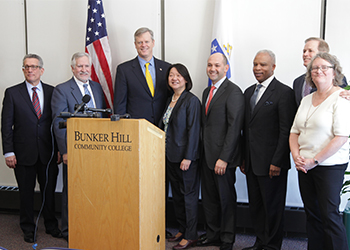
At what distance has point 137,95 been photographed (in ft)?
11.9

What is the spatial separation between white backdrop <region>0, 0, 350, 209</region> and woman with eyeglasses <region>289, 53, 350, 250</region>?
4.01 ft

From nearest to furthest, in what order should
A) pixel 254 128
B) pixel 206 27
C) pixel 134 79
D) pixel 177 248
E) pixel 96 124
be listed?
pixel 96 124 → pixel 254 128 → pixel 177 248 → pixel 134 79 → pixel 206 27

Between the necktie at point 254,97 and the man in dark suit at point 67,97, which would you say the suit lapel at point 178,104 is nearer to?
the necktie at point 254,97

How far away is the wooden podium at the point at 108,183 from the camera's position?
2.02 metres

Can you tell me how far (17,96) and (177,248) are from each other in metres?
2.32

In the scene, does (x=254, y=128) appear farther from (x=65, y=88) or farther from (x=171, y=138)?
(x=65, y=88)

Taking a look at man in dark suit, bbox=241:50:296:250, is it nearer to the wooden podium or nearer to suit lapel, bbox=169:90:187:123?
suit lapel, bbox=169:90:187:123

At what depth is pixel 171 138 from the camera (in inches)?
131

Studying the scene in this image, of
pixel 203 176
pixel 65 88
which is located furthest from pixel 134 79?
pixel 203 176

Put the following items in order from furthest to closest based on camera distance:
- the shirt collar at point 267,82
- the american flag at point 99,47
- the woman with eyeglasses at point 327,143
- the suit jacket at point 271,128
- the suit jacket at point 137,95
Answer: the american flag at point 99,47 → the suit jacket at point 137,95 → the shirt collar at point 267,82 → the suit jacket at point 271,128 → the woman with eyeglasses at point 327,143

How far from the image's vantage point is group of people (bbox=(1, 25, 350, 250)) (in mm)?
2494

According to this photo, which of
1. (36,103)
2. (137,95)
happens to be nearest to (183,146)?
(137,95)

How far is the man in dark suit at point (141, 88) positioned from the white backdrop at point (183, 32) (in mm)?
484

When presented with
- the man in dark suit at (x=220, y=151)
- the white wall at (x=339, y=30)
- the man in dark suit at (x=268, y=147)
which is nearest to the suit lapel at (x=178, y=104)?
the man in dark suit at (x=220, y=151)
